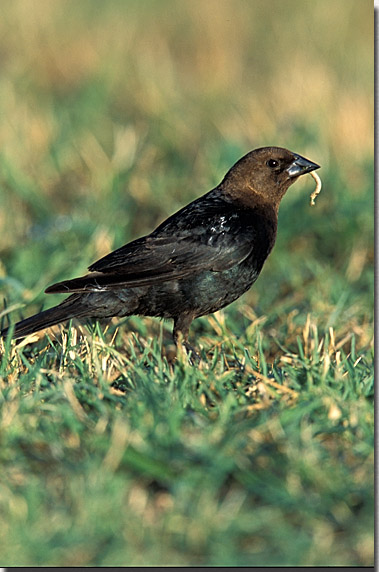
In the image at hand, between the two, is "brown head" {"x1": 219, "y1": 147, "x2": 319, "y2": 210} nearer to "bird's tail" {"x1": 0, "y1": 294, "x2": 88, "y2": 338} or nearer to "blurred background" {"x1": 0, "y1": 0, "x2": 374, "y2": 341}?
"blurred background" {"x1": 0, "y1": 0, "x2": 374, "y2": 341}

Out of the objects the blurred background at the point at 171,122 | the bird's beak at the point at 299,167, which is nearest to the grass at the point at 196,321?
the blurred background at the point at 171,122

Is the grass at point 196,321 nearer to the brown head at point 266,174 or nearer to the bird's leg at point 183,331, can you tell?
the bird's leg at point 183,331

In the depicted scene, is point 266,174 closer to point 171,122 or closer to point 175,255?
point 175,255

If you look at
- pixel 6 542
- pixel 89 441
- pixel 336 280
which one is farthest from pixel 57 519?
pixel 336 280

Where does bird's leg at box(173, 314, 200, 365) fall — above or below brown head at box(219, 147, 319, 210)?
below

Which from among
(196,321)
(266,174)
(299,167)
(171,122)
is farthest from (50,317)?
(171,122)

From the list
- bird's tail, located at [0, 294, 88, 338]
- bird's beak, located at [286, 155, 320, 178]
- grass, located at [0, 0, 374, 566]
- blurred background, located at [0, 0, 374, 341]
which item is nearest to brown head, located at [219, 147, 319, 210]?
bird's beak, located at [286, 155, 320, 178]
